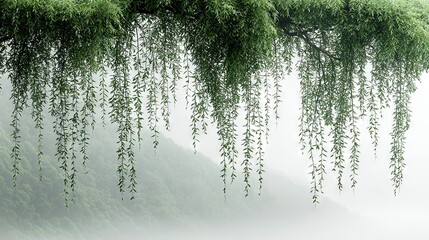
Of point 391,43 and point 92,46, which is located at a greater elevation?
point 391,43

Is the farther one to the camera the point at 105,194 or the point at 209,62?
the point at 105,194

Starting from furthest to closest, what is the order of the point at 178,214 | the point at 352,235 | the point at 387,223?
1. the point at 387,223
2. the point at 352,235
3. the point at 178,214

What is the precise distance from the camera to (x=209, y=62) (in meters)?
3.60

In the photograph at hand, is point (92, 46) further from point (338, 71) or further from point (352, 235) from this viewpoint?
point (352, 235)

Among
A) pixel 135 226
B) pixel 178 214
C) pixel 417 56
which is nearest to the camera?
pixel 417 56

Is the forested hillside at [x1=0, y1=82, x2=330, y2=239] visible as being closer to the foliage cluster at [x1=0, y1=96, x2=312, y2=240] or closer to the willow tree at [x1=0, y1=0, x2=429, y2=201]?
the foliage cluster at [x1=0, y1=96, x2=312, y2=240]

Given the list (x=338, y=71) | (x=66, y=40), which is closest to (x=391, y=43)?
(x=338, y=71)

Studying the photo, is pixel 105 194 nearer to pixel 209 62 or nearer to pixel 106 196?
pixel 106 196

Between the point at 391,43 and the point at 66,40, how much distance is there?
1896mm

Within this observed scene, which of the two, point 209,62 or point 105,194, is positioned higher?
point 105,194

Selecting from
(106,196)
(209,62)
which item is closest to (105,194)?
(106,196)

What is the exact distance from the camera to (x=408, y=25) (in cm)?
342

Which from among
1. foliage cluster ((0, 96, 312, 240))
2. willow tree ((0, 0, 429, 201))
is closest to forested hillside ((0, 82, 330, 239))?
foliage cluster ((0, 96, 312, 240))

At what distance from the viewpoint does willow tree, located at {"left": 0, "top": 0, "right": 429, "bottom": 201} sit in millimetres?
3340
